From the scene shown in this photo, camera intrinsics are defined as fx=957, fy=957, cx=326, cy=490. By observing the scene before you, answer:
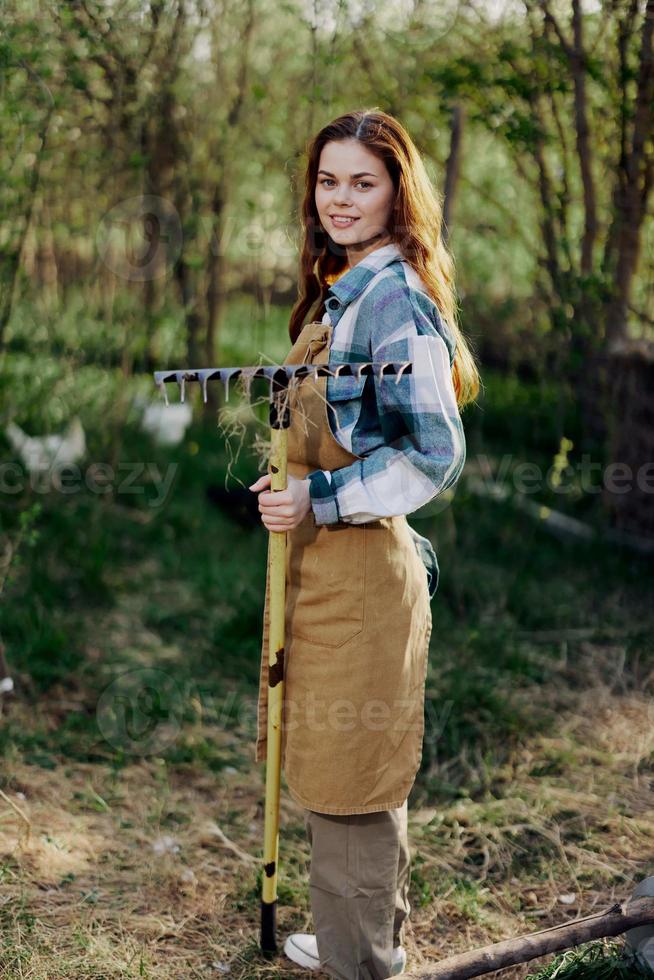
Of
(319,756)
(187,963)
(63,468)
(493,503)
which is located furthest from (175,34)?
(187,963)

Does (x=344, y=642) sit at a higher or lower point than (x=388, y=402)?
lower

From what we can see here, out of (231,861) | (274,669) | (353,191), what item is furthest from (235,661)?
(353,191)

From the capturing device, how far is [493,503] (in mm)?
4863

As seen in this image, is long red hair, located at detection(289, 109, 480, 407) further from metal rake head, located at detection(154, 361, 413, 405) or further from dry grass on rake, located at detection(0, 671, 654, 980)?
dry grass on rake, located at detection(0, 671, 654, 980)

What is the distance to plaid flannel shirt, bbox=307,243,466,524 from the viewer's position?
5.74 ft

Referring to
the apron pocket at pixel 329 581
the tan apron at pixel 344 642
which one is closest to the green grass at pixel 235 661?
the tan apron at pixel 344 642

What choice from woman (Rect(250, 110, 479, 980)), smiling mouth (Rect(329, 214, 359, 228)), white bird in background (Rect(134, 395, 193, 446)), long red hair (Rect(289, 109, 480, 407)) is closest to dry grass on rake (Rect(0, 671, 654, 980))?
woman (Rect(250, 110, 479, 980))

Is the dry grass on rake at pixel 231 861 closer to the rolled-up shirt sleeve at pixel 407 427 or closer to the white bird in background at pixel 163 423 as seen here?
the rolled-up shirt sleeve at pixel 407 427

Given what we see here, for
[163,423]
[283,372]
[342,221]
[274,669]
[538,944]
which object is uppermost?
[342,221]

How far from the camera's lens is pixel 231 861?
2.64m

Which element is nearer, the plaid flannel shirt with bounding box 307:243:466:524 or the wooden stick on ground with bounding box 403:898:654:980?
the plaid flannel shirt with bounding box 307:243:466:524

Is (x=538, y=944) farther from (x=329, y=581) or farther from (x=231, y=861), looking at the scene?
(x=231, y=861)

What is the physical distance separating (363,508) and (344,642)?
29 cm

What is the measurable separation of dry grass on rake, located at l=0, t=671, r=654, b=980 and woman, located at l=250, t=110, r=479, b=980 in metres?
0.44
